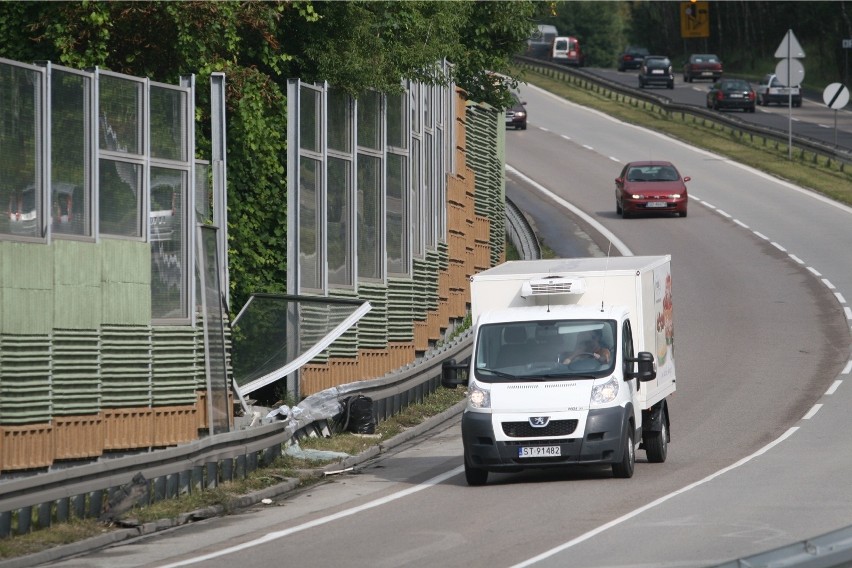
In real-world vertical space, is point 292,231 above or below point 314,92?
below

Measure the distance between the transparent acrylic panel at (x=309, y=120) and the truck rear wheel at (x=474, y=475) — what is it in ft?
23.8

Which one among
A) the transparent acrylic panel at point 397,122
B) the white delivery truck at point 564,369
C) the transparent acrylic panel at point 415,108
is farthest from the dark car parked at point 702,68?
the white delivery truck at point 564,369

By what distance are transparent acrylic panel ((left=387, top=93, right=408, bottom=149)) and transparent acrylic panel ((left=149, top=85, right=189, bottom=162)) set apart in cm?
845

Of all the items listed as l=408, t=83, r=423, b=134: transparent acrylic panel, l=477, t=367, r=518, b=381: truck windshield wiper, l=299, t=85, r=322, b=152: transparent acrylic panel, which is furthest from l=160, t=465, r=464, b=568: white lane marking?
l=408, t=83, r=423, b=134: transparent acrylic panel

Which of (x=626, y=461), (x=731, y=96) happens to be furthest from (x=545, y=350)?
(x=731, y=96)

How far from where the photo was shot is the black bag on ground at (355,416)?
73.3ft

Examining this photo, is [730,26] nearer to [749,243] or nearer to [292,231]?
[749,243]

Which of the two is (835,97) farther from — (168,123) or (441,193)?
(168,123)

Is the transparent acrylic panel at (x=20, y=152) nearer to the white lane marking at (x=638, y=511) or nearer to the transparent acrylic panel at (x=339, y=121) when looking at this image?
the white lane marking at (x=638, y=511)

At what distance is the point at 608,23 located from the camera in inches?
5640

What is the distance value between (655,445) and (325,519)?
5.28m

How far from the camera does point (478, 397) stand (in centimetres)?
1789

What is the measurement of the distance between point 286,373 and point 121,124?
456 centimetres

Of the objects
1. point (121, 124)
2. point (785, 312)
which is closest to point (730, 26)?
point (785, 312)
